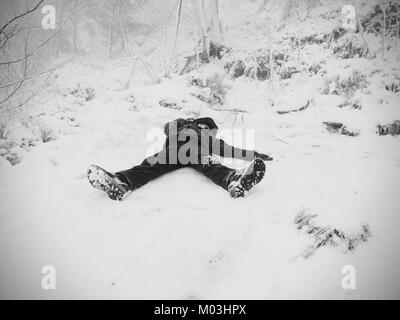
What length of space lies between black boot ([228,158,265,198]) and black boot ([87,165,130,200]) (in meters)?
1.01

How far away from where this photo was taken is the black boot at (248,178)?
2.57 m

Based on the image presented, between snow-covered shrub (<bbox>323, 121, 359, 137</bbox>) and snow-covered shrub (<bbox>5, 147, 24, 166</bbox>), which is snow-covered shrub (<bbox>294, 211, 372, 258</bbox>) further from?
snow-covered shrub (<bbox>5, 147, 24, 166</bbox>)

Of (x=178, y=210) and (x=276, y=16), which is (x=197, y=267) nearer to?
(x=178, y=210)

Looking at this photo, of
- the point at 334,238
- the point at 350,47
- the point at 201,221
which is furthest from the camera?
the point at 350,47

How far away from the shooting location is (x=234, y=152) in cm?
350

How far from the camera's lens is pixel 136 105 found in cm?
567

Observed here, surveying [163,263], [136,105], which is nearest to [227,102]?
[136,105]

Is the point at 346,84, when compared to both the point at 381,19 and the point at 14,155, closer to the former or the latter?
the point at 381,19

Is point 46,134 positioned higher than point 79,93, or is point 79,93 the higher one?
point 79,93

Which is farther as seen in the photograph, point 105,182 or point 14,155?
point 14,155

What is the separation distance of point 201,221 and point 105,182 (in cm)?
96

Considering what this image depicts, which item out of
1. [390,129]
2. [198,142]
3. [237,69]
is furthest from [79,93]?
[390,129]

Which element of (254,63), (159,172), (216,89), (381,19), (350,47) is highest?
(381,19)

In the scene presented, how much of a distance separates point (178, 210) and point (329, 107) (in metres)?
3.69
